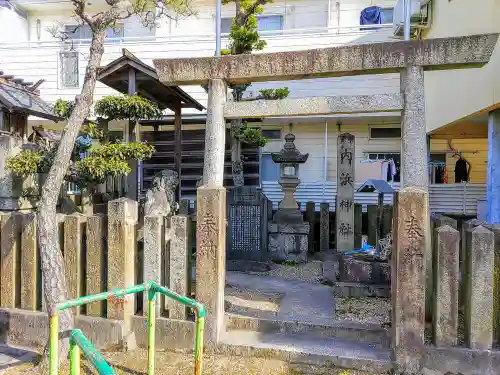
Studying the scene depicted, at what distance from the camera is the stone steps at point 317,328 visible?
173 inches

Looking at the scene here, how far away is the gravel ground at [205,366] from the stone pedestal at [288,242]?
207 inches

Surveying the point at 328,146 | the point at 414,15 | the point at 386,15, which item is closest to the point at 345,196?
the point at 328,146

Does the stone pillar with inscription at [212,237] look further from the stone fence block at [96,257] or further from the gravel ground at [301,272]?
the gravel ground at [301,272]

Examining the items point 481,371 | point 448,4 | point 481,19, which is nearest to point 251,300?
point 481,371

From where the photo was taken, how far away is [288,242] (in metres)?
9.38

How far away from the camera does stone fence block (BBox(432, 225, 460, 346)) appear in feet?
12.3

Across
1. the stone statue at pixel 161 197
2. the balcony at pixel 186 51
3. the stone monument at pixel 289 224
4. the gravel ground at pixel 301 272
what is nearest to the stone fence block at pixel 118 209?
the stone statue at pixel 161 197

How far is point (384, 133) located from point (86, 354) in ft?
42.4

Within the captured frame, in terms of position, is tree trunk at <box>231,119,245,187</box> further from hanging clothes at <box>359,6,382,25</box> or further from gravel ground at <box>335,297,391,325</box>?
hanging clothes at <box>359,6,382,25</box>

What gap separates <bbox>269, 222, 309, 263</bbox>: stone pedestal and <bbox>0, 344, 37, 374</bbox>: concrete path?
6028 millimetres

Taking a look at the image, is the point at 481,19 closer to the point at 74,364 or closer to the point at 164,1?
the point at 164,1

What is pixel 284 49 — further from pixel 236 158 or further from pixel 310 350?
pixel 310 350

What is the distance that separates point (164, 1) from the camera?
516 cm

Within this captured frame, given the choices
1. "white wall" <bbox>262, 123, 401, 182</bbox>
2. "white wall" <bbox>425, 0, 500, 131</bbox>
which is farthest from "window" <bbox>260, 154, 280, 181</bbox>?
"white wall" <bbox>425, 0, 500, 131</bbox>
